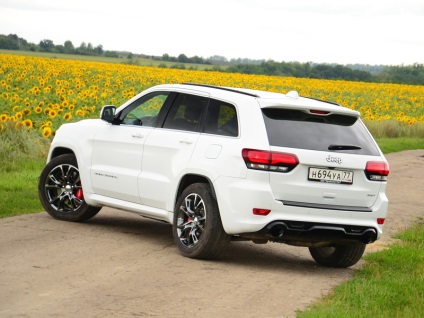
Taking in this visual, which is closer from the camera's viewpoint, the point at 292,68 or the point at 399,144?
the point at 399,144

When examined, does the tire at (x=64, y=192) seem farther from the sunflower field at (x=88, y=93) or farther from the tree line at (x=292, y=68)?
the tree line at (x=292, y=68)

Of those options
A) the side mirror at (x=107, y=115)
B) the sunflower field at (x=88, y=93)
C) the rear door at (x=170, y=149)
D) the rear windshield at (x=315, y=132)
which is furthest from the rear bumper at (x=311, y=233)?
the sunflower field at (x=88, y=93)

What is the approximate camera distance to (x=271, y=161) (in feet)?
30.3

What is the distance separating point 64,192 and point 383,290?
4.63 metres

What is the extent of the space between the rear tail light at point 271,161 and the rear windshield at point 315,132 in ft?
0.45

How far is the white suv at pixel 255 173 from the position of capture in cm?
929

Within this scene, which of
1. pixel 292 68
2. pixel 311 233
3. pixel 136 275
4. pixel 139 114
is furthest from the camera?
pixel 292 68

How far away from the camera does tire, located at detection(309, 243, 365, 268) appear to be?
1022 centimetres

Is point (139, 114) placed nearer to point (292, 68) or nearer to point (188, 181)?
point (188, 181)

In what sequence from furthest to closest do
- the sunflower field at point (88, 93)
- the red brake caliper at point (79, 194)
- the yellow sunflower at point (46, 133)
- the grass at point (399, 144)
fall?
1. the grass at point (399, 144)
2. the sunflower field at point (88, 93)
3. the yellow sunflower at point (46, 133)
4. the red brake caliper at point (79, 194)

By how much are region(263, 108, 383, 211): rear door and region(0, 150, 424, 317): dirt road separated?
2.45 ft

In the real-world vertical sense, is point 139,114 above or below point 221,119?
below

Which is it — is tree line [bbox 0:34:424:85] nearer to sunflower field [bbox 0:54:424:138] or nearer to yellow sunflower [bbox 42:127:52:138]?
sunflower field [bbox 0:54:424:138]

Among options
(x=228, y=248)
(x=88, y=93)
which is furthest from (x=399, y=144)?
(x=228, y=248)
